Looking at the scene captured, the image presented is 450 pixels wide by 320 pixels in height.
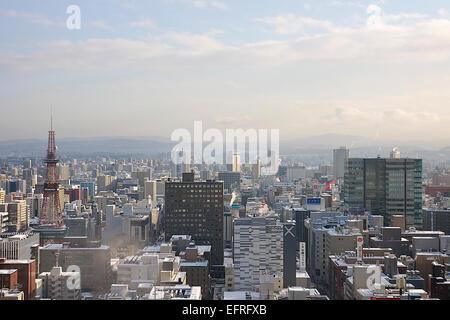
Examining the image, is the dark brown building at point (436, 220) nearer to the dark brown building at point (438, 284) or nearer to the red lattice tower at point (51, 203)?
the dark brown building at point (438, 284)

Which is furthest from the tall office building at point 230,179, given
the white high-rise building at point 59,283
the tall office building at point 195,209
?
the white high-rise building at point 59,283

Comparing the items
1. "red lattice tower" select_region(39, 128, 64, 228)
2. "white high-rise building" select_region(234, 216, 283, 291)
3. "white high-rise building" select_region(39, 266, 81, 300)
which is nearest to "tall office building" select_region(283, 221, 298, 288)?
"white high-rise building" select_region(234, 216, 283, 291)

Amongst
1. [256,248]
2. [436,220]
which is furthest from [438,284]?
[436,220]

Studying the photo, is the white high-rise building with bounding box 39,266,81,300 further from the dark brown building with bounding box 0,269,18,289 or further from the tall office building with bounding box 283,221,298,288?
the tall office building with bounding box 283,221,298,288

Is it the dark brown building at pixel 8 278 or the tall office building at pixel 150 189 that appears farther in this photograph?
the tall office building at pixel 150 189

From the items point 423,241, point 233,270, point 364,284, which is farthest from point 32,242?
point 423,241

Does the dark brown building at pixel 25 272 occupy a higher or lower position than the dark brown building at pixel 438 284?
higher

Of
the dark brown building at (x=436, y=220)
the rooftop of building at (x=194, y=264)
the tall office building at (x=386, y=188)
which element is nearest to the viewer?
the rooftop of building at (x=194, y=264)
